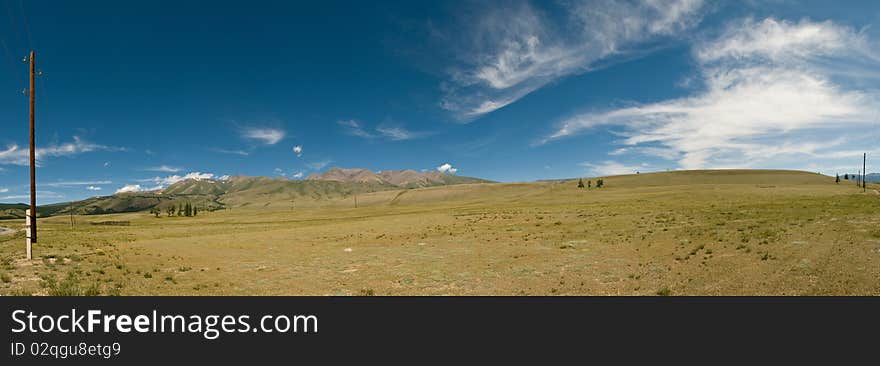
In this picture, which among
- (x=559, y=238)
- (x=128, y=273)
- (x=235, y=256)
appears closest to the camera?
(x=128, y=273)

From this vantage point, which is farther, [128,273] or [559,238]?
[559,238]

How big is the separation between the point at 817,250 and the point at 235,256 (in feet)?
127

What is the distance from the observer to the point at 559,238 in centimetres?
3419

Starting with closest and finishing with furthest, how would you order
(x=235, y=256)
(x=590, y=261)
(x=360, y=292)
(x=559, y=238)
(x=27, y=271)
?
1. (x=360, y=292)
2. (x=27, y=271)
3. (x=590, y=261)
4. (x=235, y=256)
5. (x=559, y=238)

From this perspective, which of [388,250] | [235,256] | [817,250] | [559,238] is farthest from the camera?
[559,238]
